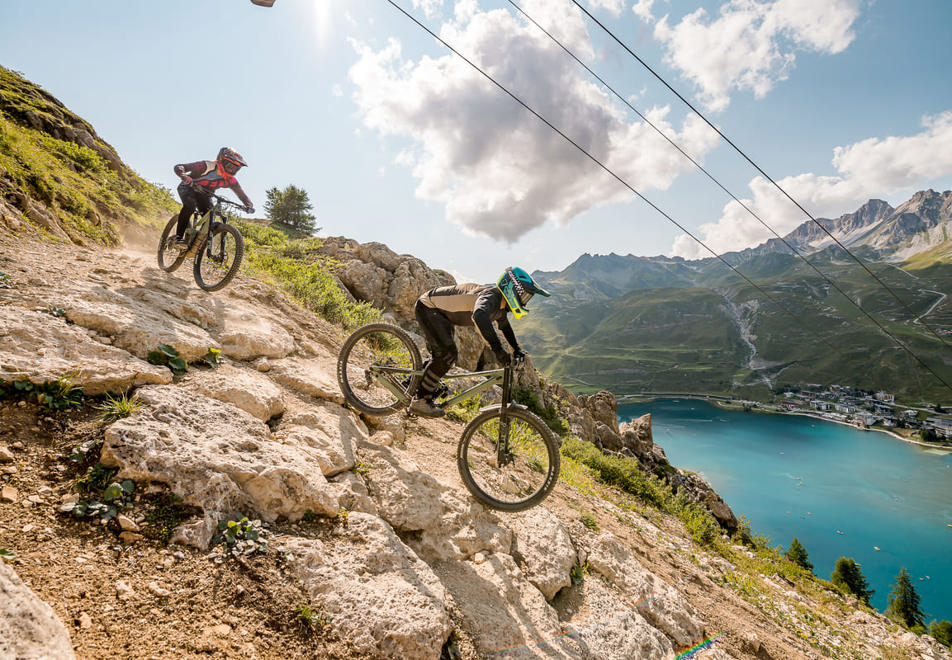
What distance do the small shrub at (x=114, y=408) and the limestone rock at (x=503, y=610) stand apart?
3.55 m

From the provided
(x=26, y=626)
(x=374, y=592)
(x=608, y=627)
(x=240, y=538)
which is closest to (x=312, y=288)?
(x=240, y=538)

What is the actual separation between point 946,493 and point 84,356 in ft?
382

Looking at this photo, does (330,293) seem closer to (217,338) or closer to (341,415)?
(217,338)

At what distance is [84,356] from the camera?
401cm

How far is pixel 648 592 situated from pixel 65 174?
832 inches

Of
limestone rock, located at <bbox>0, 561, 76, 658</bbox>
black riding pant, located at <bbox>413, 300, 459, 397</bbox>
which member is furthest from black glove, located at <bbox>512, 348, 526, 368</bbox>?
limestone rock, located at <bbox>0, 561, 76, 658</bbox>

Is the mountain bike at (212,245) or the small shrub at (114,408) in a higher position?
the mountain bike at (212,245)

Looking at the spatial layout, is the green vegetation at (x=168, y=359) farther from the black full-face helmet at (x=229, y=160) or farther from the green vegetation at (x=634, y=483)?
the green vegetation at (x=634, y=483)

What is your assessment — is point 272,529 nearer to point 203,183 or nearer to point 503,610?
point 503,610


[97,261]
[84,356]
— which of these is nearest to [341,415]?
[84,356]

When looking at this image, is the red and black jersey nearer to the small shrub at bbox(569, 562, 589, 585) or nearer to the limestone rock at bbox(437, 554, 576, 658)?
the limestone rock at bbox(437, 554, 576, 658)

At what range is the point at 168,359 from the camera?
474cm

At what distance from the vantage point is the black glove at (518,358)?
209 inches

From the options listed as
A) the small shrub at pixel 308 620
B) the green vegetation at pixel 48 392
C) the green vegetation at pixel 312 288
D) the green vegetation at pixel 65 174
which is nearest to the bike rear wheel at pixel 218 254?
the green vegetation at pixel 312 288
